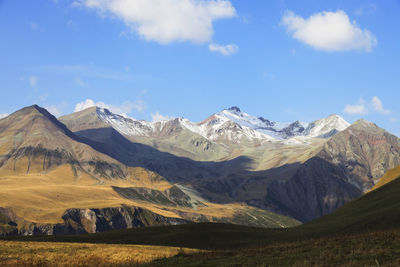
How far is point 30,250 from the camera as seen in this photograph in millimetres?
52250

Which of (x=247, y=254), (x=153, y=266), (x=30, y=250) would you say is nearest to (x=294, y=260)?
(x=247, y=254)

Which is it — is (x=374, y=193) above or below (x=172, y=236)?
above

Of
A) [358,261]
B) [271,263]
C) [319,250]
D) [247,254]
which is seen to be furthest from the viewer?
[247,254]

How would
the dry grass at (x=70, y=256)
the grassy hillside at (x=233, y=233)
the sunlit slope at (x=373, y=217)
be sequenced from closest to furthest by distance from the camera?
1. the dry grass at (x=70, y=256)
2. the sunlit slope at (x=373, y=217)
3. the grassy hillside at (x=233, y=233)

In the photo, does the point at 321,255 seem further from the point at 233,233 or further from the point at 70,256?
the point at 233,233

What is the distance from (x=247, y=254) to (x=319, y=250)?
23.3 feet

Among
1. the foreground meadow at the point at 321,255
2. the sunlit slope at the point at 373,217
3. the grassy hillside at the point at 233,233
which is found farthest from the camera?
the grassy hillside at the point at 233,233

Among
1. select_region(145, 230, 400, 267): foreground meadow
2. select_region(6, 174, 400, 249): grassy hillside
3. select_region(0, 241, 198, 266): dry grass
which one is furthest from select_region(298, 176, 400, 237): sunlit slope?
select_region(0, 241, 198, 266): dry grass

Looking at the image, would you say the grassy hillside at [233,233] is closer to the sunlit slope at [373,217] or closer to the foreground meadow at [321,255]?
the sunlit slope at [373,217]

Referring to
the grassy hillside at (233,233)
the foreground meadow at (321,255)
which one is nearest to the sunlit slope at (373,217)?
the grassy hillside at (233,233)

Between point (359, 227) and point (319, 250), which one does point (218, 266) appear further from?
point (359, 227)

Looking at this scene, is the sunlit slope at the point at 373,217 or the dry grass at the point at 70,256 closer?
the dry grass at the point at 70,256

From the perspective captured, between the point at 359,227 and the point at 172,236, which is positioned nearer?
the point at 359,227

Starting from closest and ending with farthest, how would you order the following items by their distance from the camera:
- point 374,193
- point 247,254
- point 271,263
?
point 271,263 → point 247,254 → point 374,193
